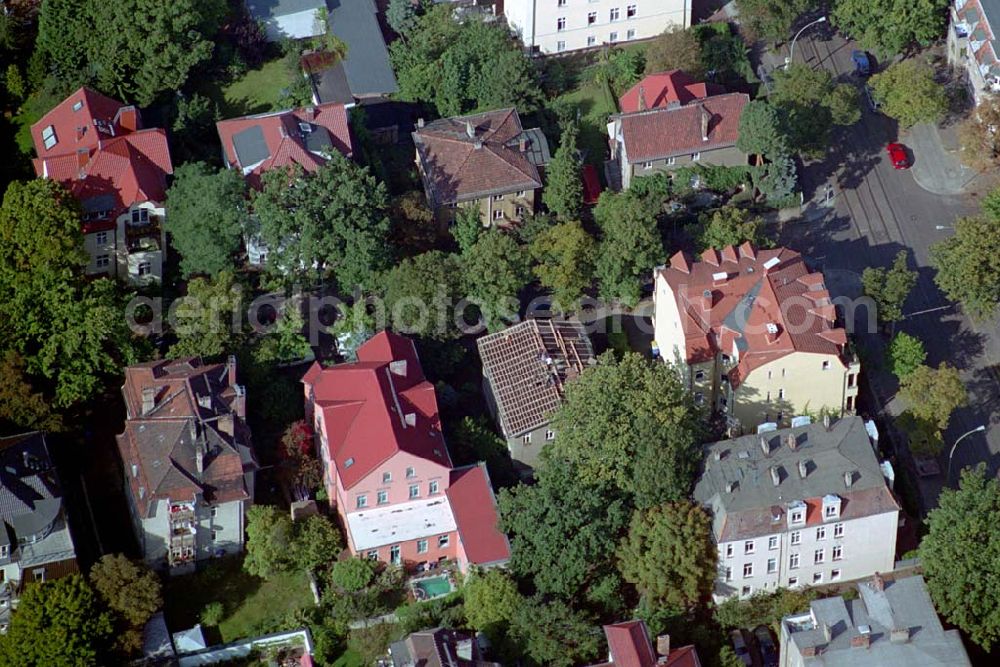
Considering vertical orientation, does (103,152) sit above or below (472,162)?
above

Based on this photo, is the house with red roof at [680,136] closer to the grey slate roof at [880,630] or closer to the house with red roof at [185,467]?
the house with red roof at [185,467]

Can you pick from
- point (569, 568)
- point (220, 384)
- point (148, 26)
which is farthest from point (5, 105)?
point (569, 568)

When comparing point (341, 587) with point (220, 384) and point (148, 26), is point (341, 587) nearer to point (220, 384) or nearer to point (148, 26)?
point (220, 384)

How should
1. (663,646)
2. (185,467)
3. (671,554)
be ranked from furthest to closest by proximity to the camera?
(185,467) → (671,554) → (663,646)

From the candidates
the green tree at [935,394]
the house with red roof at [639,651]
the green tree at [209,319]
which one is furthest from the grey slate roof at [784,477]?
the green tree at [209,319]

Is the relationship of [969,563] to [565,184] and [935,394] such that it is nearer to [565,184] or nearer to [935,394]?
[935,394]

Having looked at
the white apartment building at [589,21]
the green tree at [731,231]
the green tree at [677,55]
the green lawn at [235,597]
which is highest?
the white apartment building at [589,21]

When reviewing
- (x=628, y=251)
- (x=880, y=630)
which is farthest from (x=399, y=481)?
(x=880, y=630)
